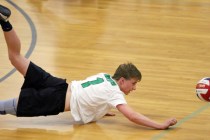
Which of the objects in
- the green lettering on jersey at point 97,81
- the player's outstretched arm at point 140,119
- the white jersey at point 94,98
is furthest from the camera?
the green lettering on jersey at point 97,81

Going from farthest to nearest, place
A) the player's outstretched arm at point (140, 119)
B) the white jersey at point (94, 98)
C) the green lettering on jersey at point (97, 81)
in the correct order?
the green lettering on jersey at point (97, 81) < the white jersey at point (94, 98) < the player's outstretched arm at point (140, 119)

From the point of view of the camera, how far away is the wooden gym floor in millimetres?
6312

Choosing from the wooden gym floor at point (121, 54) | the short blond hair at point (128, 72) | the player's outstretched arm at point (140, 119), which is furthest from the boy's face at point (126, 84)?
the wooden gym floor at point (121, 54)

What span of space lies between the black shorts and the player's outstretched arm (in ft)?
2.19

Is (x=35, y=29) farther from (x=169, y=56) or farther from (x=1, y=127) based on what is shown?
(x=1, y=127)

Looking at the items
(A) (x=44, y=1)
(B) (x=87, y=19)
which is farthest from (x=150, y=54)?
(A) (x=44, y=1)

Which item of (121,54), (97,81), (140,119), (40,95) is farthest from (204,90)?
(121,54)

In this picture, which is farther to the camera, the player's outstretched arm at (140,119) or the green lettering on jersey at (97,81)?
the green lettering on jersey at (97,81)

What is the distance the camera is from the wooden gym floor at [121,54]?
631 centimetres

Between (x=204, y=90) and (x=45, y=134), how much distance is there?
5.41 feet

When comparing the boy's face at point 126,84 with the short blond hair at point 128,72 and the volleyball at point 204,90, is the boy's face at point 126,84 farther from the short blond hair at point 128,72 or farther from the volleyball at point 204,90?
the volleyball at point 204,90

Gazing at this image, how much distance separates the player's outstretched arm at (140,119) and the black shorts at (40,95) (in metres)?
0.67

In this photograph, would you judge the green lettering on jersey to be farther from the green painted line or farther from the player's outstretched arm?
the green painted line

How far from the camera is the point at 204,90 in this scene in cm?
613
